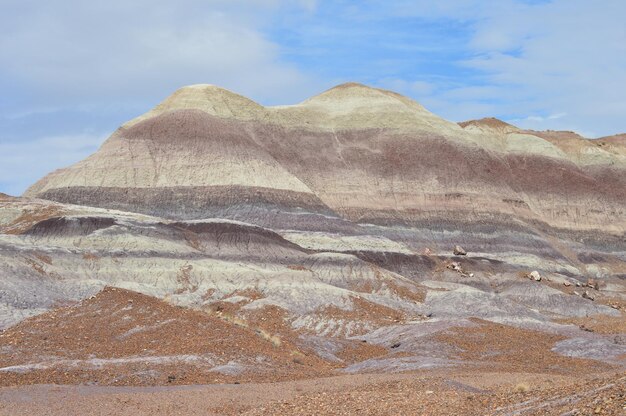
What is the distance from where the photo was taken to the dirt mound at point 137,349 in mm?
28609

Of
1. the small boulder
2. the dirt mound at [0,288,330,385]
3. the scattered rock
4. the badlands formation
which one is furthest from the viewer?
the small boulder

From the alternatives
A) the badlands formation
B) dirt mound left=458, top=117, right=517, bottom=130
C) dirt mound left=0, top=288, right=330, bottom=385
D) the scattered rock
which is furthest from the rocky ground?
dirt mound left=458, top=117, right=517, bottom=130

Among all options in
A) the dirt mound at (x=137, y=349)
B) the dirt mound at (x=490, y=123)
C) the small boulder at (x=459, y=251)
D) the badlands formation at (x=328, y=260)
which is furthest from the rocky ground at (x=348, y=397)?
the dirt mound at (x=490, y=123)

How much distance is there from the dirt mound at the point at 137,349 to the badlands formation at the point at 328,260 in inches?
5.0

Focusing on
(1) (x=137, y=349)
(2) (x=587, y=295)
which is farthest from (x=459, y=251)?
(1) (x=137, y=349)

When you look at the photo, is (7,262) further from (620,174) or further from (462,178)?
(620,174)

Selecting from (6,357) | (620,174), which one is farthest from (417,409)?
(620,174)

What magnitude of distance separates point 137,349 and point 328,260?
148 ft

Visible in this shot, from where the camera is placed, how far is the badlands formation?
3003 cm

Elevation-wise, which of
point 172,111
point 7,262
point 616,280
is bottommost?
point 616,280

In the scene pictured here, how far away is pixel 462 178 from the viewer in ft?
359

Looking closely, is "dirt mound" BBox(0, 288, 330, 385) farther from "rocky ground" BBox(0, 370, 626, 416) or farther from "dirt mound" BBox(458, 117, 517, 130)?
"dirt mound" BBox(458, 117, 517, 130)

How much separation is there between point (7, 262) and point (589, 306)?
48.9m

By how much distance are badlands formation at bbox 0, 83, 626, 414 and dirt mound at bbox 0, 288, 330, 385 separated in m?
0.13
